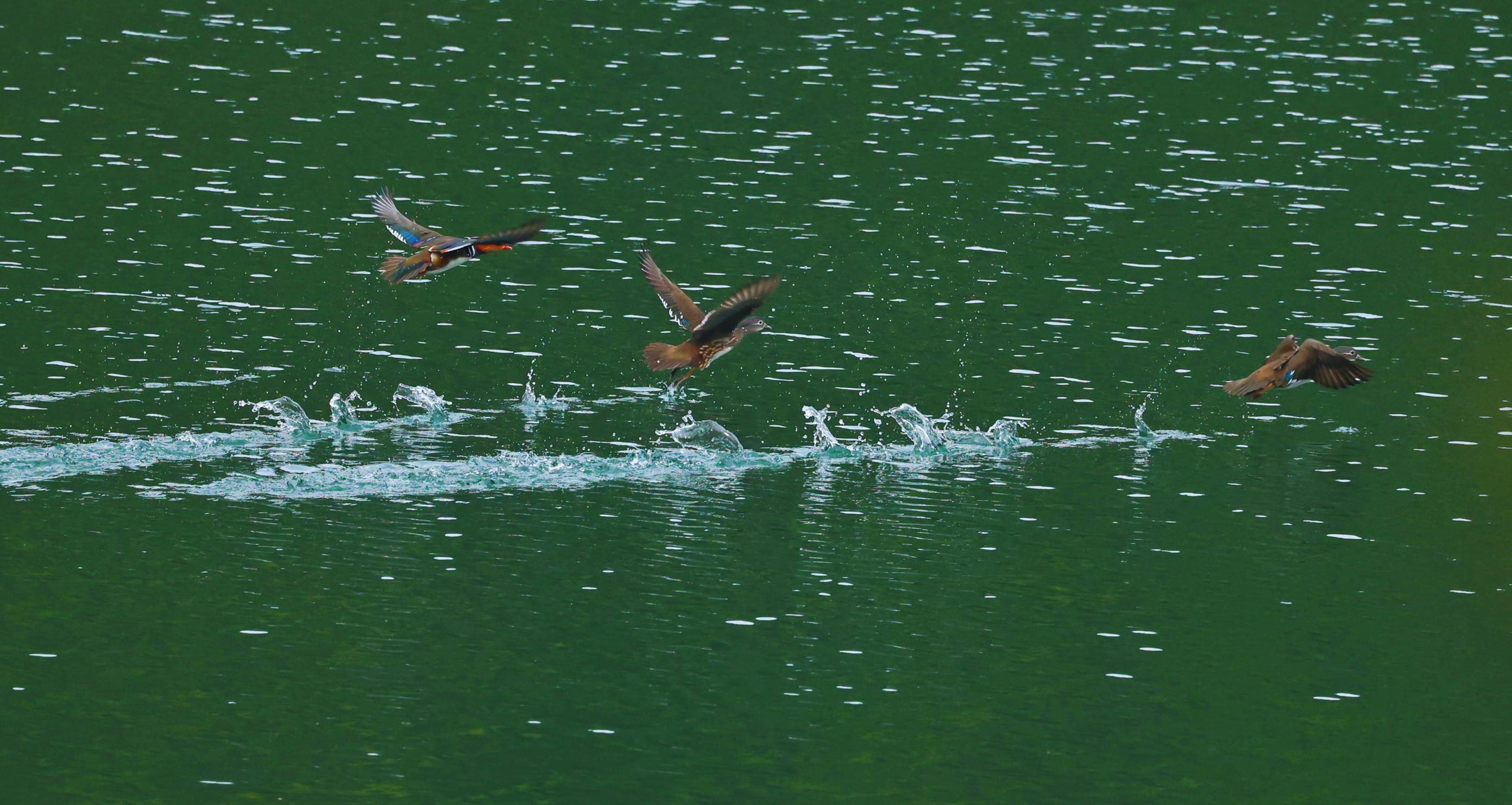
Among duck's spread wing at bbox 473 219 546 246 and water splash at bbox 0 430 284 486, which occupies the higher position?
duck's spread wing at bbox 473 219 546 246

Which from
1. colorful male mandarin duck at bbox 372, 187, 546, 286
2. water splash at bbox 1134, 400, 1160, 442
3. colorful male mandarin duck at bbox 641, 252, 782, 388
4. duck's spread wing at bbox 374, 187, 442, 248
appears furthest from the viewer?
water splash at bbox 1134, 400, 1160, 442

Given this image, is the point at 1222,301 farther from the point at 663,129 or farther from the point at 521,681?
the point at 521,681

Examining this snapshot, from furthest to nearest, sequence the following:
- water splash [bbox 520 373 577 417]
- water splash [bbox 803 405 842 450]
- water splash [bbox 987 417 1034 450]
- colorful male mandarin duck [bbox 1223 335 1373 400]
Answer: water splash [bbox 520 373 577 417]
water splash [bbox 987 417 1034 450]
water splash [bbox 803 405 842 450]
colorful male mandarin duck [bbox 1223 335 1373 400]

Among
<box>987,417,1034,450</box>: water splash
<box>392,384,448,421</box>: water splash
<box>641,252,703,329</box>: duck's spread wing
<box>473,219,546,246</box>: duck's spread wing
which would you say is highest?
<box>473,219,546,246</box>: duck's spread wing

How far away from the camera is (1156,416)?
31750mm

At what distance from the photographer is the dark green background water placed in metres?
19.5

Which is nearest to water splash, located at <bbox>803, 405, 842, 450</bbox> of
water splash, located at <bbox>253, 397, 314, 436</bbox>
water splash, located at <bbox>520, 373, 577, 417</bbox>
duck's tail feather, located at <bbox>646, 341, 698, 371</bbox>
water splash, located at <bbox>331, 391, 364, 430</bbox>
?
water splash, located at <bbox>520, 373, 577, 417</bbox>

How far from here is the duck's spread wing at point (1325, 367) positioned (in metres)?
28.7

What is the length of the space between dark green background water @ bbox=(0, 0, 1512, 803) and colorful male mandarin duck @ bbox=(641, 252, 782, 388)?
7.00 ft

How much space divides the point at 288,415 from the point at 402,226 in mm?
4092

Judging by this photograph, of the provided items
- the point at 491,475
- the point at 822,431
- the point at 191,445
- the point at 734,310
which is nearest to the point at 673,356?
the point at 734,310

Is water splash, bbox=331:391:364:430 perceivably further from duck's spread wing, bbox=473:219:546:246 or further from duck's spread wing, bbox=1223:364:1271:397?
duck's spread wing, bbox=1223:364:1271:397

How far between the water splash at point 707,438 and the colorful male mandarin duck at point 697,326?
373cm

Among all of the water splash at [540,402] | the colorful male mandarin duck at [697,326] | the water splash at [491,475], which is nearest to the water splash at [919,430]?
the water splash at [491,475]
